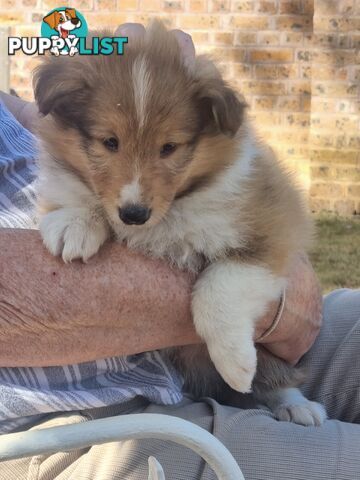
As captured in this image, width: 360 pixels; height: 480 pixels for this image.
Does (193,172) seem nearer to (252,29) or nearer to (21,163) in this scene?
(21,163)

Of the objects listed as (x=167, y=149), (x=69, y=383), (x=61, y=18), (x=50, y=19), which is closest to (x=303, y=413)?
(x=69, y=383)

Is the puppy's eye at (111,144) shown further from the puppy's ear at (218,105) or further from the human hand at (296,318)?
the human hand at (296,318)

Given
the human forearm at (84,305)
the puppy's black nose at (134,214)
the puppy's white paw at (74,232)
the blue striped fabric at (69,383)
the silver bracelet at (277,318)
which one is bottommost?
the blue striped fabric at (69,383)

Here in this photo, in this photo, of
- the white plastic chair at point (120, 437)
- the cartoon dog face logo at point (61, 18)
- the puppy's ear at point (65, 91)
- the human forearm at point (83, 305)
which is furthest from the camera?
the cartoon dog face logo at point (61, 18)

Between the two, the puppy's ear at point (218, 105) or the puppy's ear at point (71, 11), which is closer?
the puppy's ear at point (218, 105)

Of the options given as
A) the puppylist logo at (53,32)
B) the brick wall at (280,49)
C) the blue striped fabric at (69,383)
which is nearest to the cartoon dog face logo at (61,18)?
the puppylist logo at (53,32)

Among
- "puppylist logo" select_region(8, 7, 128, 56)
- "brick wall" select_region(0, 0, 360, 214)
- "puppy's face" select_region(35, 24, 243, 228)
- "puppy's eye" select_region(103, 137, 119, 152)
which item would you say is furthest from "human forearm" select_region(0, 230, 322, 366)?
"brick wall" select_region(0, 0, 360, 214)

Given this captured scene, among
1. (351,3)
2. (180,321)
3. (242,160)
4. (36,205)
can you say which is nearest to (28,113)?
(36,205)
